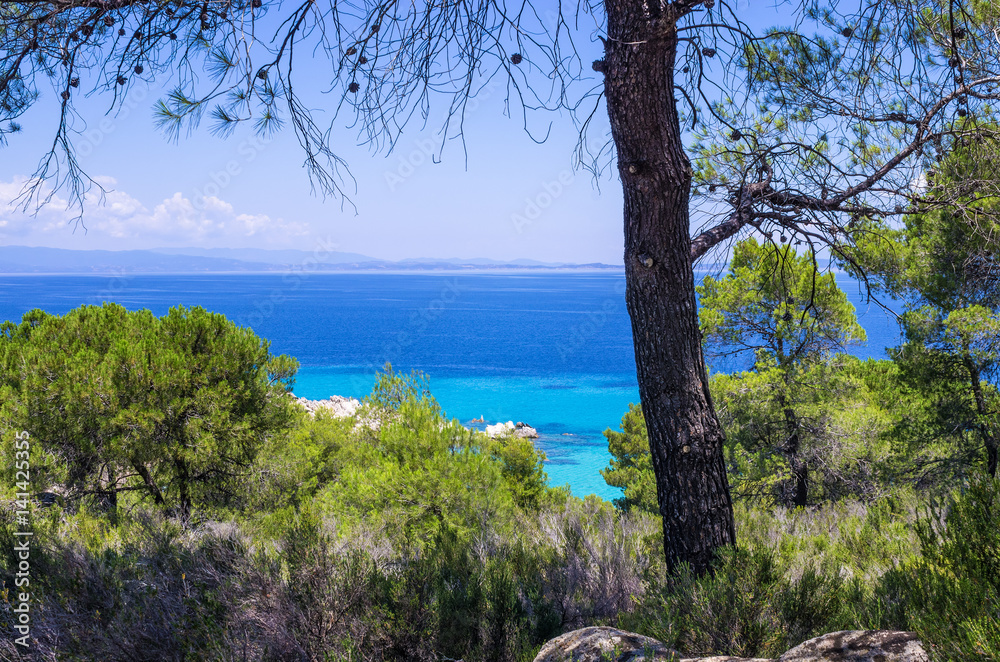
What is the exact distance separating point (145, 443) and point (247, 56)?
19.1 ft

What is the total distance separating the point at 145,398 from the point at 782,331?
9631mm

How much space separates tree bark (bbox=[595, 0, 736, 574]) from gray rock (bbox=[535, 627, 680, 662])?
3.11ft

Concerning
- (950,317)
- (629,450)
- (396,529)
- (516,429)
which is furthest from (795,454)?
(516,429)

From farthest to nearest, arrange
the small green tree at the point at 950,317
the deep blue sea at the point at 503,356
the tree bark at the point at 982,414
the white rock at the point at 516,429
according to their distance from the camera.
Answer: the deep blue sea at the point at 503,356 < the white rock at the point at 516,429 < the tree bark at the point at 982,414 < the small green tree at the point at 950,317

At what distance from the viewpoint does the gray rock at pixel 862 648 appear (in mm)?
1724

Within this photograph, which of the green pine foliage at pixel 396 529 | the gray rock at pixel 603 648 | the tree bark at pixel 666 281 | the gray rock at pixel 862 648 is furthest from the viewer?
the tree bark at pixel 666 281

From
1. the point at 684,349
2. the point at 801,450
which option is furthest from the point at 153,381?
the point at 801,450

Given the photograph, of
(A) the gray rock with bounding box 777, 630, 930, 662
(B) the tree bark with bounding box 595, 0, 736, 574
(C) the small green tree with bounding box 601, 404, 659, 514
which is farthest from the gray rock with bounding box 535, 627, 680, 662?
(C) the small green tree with bounding box 601, 404, 659, 514

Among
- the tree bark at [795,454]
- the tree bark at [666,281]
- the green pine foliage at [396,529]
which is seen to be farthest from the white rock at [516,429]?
the tree bark at [666,281]

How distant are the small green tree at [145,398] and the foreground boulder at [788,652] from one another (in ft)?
20.4

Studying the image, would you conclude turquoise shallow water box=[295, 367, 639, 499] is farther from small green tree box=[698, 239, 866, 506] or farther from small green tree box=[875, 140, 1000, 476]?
small green tree box=[875, 140, 1000, 476]

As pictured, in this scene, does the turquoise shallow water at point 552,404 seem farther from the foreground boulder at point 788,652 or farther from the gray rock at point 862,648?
the gray rock at point 862,648

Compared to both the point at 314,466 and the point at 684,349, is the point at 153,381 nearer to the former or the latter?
the point at 314,466

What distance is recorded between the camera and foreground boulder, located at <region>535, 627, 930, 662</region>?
5.74 feet
